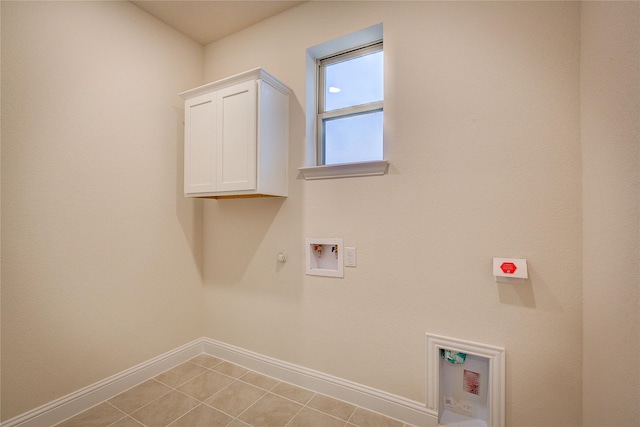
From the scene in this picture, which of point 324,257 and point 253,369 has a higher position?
point 324,257

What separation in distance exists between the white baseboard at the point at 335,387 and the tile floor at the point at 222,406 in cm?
4

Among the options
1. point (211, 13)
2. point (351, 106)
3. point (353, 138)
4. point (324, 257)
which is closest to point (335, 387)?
point (324, 257)

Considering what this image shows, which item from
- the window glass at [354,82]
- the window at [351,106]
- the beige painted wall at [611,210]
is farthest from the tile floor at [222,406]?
the window glass at [354,82]

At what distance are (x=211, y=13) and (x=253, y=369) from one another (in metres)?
2.86

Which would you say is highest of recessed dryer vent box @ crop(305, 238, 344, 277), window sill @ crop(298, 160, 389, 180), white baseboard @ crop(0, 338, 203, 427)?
window sill @ crop(298, 160, 389, 180)

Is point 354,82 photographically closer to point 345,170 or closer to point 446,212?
point 345,170

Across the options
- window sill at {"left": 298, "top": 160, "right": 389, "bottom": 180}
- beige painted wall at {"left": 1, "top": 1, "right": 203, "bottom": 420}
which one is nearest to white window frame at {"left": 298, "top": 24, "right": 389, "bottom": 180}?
window sill at {"left": 298, "top": 160, "right": 389, "bottom": 180}

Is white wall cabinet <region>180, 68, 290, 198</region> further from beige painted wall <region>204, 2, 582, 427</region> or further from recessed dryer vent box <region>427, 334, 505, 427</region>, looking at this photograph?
recessed dryer vent box <region>427, 334, 505, 427</region>

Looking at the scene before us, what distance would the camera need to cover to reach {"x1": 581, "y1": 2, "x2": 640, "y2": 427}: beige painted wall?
33.7 inches

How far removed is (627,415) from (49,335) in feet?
8.86

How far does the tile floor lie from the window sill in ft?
4.94

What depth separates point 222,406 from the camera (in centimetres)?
180

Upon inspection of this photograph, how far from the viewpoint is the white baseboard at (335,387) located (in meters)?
1.63

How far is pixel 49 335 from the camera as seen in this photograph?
1.65 metres
